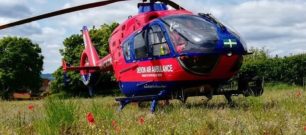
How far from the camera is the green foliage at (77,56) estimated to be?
57375 millimetres

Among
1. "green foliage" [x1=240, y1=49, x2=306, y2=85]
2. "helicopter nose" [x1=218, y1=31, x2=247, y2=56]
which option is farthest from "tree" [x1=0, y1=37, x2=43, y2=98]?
"helicopter nose" [x1=218, y1=31, x2=247, y2=56]

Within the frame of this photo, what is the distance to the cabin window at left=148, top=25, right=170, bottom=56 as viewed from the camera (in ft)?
39.3

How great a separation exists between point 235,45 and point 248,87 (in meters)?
1.54

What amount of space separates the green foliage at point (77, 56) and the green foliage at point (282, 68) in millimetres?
20656

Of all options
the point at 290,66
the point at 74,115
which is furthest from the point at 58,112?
the point at 290,66

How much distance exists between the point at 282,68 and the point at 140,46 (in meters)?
27.5

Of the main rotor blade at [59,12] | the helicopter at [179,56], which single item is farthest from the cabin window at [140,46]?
the main rotor blade at [59,12]

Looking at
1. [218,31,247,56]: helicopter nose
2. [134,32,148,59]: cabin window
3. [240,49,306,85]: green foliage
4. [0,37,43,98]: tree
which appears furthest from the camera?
[0,37,43,98]: tree

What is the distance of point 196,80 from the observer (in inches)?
462

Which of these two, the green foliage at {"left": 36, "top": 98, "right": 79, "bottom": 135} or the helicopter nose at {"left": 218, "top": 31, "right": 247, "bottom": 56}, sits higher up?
the helicopter nose at {"left": 218, "top": 31, "right": 247, "bottom": 56}

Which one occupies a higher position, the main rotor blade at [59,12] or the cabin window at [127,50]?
the main rotor blade at [59,12]

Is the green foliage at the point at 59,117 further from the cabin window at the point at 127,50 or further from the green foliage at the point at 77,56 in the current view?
the green foliage at the point at 77,56

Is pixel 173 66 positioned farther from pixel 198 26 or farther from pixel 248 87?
pixel 248 87

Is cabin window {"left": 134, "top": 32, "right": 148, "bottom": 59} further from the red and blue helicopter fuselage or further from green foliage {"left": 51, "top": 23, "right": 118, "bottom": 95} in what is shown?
green foliage {"left": 51, "top": 23, "right": 118, "bottom": 95}
